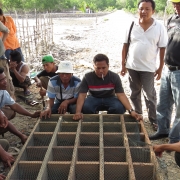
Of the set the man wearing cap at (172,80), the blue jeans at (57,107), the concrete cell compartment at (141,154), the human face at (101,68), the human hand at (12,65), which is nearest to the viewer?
the concrete cell compartment at (141,154)

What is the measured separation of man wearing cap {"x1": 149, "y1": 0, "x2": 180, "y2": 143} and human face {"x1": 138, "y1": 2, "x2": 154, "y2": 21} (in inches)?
14.4

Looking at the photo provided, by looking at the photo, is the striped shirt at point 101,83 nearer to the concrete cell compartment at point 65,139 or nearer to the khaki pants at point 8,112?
the concrete cell compartment at point 65,139

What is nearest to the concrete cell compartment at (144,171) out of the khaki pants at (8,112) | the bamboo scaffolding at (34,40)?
the khaki pants at (8,112)

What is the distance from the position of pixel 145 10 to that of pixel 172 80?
1.11 meters

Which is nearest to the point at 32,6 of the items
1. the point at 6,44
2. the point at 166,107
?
the point at 6,44

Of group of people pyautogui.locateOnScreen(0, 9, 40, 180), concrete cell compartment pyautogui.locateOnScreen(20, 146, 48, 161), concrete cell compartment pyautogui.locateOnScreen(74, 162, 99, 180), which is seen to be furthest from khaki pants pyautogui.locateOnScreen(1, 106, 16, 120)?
concrete cell compartment pyautogui.locateOnScreen(74, 162, 99, 180)

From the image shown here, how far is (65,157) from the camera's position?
110 inches

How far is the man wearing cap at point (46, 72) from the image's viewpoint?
15.0ft

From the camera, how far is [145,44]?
12.3ft

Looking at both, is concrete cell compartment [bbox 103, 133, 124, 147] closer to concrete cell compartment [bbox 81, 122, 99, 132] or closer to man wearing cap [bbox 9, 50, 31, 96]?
concrete cell compartment [bbox 81, 122, 99, 132]

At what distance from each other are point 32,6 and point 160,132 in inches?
2162

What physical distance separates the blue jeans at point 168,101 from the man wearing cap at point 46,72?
215cm

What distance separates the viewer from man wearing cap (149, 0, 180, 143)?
318 centimetres

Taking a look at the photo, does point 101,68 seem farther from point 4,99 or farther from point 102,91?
point 4,99
